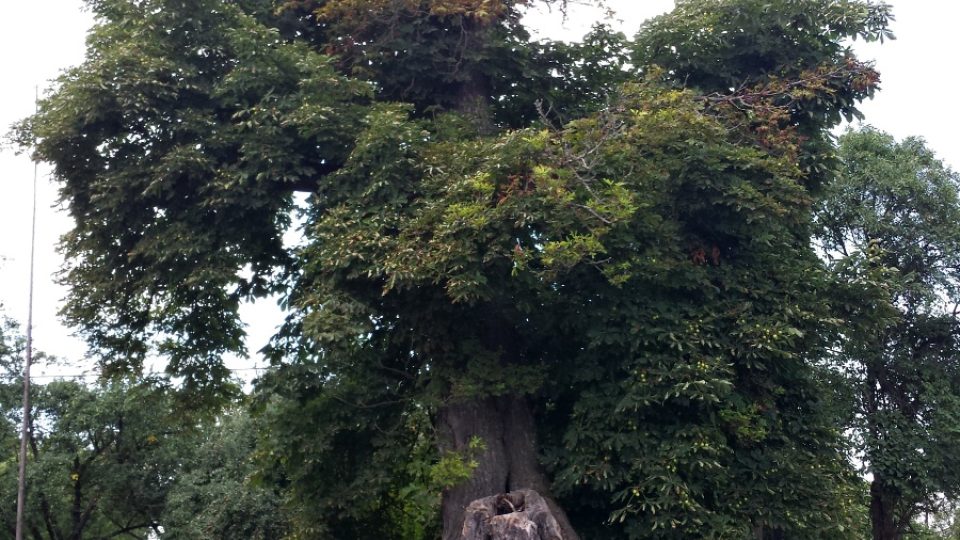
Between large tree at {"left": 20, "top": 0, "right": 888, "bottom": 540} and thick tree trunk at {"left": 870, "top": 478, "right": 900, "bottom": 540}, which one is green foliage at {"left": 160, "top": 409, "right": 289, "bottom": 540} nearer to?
large tree at {"left": 20, "top": 0, "right": 888, "bottom": 540}

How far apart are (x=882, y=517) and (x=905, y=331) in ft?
11.7

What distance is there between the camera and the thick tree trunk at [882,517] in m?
19.2

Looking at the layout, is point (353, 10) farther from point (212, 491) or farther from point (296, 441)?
point (212, 491)

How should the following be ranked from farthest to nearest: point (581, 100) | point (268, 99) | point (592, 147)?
point (581, 100), point (268, 99), point (592, 147)

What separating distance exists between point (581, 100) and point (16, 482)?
16.3 m

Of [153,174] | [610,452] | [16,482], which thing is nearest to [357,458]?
[610,452]

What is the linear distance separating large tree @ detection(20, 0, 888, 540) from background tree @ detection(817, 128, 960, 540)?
18.9 ft

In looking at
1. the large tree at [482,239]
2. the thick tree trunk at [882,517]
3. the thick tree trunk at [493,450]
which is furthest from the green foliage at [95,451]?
the thick tree trunk at [882,517]

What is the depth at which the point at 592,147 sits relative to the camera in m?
11.1

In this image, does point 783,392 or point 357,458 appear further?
point 357,458

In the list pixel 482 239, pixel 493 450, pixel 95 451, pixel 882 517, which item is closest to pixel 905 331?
pixel 882 517

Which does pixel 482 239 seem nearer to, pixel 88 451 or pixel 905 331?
pixel 905 331

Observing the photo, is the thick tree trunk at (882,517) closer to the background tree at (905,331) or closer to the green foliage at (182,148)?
the background tree at (905,331)

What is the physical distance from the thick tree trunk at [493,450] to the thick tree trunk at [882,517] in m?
9.33
